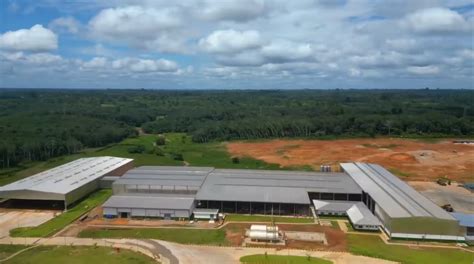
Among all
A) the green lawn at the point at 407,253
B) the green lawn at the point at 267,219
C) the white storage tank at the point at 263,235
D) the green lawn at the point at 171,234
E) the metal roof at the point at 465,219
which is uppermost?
the metal roof at the point at 465,219

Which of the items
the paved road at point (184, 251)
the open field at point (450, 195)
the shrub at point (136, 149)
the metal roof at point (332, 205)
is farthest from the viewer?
the shrub at point (136, 149)

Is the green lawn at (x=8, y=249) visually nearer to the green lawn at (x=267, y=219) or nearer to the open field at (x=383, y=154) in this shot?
the green lawn at (x=267, y=219)

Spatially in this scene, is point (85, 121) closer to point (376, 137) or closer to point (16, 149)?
point (16, 149)

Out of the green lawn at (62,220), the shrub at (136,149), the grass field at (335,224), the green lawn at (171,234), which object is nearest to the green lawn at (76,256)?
the green lawn at (171,234)

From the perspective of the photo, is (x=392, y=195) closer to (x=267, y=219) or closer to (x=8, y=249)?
(x=267, y=219)

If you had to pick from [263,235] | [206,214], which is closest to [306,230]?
[263,235]

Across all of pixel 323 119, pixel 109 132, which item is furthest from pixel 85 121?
pixel 323 119
